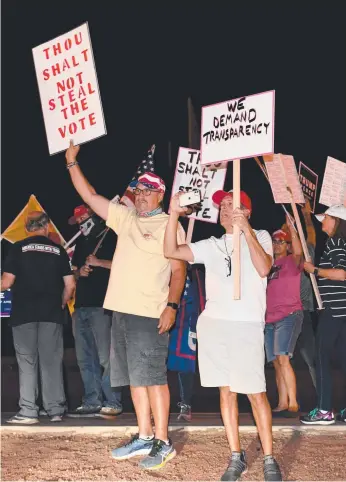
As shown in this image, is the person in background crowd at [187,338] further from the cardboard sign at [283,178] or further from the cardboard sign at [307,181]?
the cardboard sign at [307,181]

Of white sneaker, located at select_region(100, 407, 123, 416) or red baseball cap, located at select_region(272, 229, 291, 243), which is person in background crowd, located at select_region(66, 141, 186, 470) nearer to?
white sneaker, located at select_region(100, 407, 123, 416)

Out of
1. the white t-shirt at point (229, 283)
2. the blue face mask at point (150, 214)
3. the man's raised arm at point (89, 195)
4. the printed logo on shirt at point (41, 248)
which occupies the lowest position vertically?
the white t-shirt at point (229, 283)

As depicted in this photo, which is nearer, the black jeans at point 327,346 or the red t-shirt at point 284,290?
the black jeans at point 327,346

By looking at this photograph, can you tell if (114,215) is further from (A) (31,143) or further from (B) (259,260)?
(A) (31,143)

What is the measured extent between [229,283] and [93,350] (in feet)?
8.97

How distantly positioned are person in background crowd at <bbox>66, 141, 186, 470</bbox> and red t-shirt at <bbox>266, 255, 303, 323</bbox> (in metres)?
2.10

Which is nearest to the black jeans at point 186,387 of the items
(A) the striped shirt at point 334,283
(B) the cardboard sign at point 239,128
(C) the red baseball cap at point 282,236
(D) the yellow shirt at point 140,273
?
(A) the striped shirt at point 334,283

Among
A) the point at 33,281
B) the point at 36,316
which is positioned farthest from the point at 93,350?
the point at 33,281

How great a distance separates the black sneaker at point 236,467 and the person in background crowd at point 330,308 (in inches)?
59.3

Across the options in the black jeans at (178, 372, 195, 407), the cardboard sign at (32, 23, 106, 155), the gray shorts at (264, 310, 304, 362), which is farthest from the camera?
the gray shorts at (264, 310, 304, 362)

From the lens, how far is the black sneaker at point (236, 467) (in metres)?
4.34

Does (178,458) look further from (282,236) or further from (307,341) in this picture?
(282,236)

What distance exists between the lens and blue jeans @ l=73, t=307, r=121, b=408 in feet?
21.8

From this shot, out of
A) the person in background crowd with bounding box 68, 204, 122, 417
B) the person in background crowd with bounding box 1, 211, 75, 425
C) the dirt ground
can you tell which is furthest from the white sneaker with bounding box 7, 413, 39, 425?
the person in background crowd with bounding box 68, 204, 122, 417
